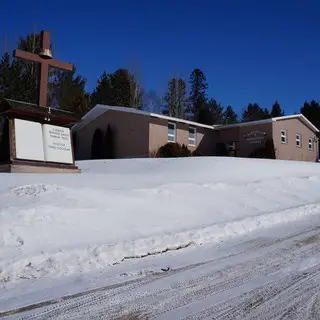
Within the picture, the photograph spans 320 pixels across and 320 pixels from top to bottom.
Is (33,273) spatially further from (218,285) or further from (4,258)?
(218,285)

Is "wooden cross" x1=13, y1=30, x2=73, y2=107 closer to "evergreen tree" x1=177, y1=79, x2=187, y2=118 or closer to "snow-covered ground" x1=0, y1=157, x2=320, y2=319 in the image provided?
"snow-covered ground" x1=0, y1=157, x2=320, y2=319

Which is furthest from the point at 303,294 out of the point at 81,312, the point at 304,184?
the point at 304,184

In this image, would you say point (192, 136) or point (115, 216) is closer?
point (115, 216)

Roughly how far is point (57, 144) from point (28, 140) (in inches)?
38.1

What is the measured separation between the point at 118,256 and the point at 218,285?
1.56 metres

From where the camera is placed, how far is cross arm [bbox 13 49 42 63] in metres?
11.3

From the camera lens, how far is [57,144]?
449 inches

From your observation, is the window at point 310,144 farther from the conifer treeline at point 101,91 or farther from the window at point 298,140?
the conifer treeline at point 101,91

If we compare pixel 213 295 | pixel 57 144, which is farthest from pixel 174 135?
pixel 213 295

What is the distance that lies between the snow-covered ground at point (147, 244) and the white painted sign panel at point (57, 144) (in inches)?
74.3

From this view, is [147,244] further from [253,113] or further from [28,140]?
[253,113]

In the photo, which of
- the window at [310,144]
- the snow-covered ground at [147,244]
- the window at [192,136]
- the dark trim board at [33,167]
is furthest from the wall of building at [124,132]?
the window at [310,144]

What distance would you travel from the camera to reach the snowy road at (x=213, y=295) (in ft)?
11.1

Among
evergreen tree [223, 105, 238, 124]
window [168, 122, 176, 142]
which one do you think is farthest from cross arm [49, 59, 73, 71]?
evergreen tree [223, 105, 238, 124]
